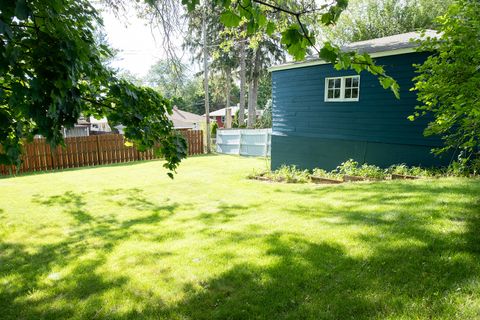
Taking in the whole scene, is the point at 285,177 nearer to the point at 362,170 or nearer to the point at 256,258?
the point at 362,170

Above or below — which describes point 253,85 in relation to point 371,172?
above

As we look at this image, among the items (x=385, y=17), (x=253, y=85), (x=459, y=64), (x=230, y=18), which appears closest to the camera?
(x=230, y=18)

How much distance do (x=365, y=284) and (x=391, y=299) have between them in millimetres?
281

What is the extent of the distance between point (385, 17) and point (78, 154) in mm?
26707

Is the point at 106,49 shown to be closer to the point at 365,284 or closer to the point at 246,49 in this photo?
the point at 365,284

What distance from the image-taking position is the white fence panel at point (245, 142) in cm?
1783

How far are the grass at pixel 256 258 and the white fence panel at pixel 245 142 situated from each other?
1111 cm

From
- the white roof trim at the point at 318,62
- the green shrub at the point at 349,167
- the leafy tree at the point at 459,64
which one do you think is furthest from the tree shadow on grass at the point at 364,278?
the green shrub at the point at 349,167

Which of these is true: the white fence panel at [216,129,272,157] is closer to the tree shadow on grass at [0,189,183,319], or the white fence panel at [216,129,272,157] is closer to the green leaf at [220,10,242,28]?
the tree shadow on grass at [0,189,183,319]

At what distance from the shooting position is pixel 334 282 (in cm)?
292

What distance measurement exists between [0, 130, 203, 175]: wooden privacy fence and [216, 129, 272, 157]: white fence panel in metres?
4.38

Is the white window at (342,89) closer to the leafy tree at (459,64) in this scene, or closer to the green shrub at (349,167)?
the green shrub at (349,167)

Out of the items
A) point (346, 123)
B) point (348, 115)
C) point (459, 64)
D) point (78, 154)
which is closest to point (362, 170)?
point (346, 123)

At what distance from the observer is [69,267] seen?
12.3ft
